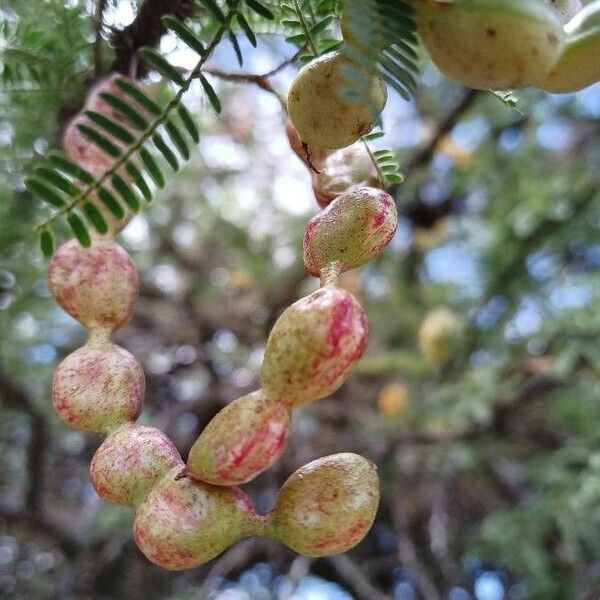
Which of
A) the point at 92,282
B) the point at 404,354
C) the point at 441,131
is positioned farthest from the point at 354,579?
the point at 92,282

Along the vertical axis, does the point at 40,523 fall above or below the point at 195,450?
below

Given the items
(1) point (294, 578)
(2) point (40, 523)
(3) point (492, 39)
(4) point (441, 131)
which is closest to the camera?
(3) point (492, 39)

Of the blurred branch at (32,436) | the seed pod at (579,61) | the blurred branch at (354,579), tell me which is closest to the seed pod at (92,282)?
the seed pod at (579,61)

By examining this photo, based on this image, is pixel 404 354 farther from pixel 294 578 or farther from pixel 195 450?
pixel 195 450

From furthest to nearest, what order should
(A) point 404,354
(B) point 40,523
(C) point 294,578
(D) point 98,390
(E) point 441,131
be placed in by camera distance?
(A) point 404,354 < (E) point 441,131 < (B) point 40,523 < (C) point 294,578 < (D) point 98,390

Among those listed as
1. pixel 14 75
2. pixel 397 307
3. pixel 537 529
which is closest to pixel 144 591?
pixel 537 529

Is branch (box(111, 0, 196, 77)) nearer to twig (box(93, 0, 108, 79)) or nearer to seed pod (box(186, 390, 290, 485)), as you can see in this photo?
twig (box(93, 0, 108, 79))

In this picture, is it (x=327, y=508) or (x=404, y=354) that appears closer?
(x=327, y=508)

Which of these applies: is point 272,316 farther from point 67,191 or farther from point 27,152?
point 67,191
